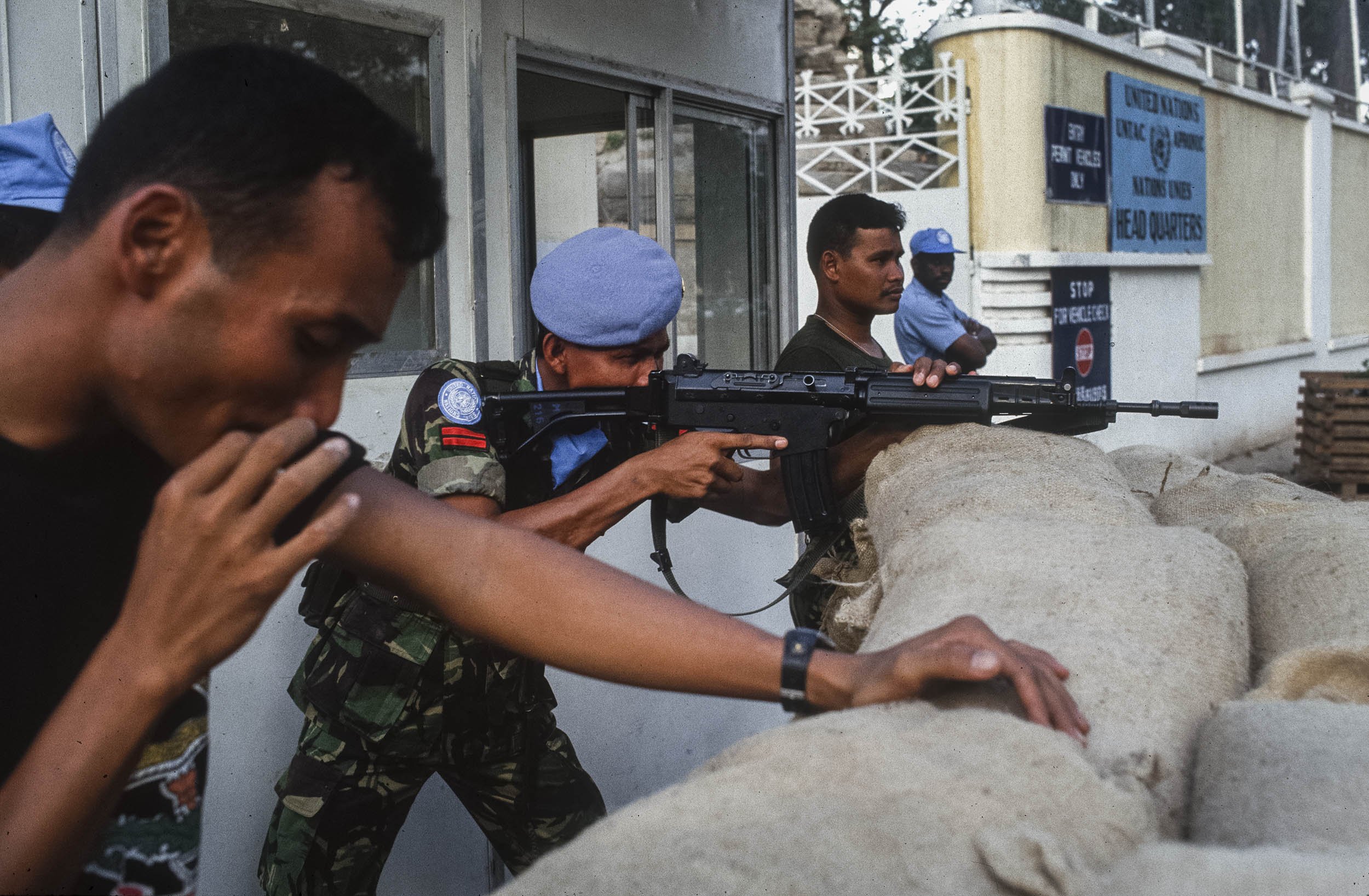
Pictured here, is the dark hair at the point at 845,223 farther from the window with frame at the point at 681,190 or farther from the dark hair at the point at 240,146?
the dark hair at the point at 240,146

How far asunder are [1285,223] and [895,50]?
6727 mm

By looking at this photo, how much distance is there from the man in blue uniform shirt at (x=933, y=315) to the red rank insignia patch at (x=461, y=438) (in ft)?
13.6

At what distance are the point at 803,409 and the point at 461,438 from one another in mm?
745

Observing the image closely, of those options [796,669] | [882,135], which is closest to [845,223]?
[796,669]

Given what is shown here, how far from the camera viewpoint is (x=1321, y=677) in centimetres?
147

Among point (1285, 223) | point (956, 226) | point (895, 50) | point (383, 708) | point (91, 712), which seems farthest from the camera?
point (895, 50)

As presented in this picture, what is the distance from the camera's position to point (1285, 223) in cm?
1250

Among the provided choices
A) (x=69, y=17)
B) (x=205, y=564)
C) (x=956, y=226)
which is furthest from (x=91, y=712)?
(x=956, y=226)

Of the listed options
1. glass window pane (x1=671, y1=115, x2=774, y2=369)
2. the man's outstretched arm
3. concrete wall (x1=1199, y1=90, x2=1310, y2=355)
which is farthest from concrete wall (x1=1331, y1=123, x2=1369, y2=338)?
the man's outstretched arm

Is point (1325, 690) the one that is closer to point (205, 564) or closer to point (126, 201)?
point (205, 564)

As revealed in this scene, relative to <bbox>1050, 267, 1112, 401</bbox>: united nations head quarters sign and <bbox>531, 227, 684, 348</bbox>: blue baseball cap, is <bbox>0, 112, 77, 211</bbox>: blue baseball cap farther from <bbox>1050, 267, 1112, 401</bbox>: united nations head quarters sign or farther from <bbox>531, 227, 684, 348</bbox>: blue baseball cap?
<bbox>1050, 267, 1112, 401</bbox>: united nations head quarters sign

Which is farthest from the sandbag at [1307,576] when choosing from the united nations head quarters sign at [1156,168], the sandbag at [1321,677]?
the united nations head quarters sign at [1156,168]

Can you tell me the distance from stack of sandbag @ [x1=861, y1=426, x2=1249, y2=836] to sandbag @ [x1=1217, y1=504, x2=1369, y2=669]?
0.08 m

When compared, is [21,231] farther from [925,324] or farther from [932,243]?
[932,243]
